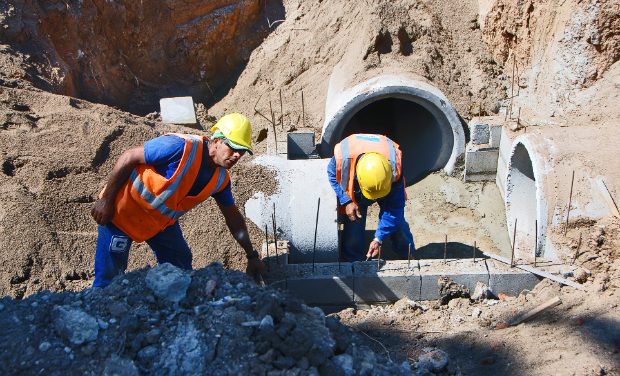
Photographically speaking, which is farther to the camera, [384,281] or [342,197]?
[342,197]

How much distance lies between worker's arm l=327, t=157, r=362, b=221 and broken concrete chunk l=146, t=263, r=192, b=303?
2.13 metres

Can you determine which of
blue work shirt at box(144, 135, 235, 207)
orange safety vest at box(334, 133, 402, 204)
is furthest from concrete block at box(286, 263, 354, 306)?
blue work shirt at box(144, 135, 235, 207)

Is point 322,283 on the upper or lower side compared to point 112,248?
lower

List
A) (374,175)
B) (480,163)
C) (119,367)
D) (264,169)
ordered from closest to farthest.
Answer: (119,367) < (374,175) < (264,169) < (480,163)

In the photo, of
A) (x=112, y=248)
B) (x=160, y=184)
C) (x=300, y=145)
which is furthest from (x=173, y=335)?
(x=300, y=145)

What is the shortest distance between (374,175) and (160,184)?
1.59 metres

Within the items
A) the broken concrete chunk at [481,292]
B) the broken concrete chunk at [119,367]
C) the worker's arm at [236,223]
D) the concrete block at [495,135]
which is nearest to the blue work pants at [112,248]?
the worker's arm at [236,223]

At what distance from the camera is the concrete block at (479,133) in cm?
676

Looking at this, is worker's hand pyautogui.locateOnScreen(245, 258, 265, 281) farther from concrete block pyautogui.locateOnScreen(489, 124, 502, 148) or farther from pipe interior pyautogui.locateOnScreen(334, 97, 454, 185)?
concrete block pyautogui.locateOnScreen(489, 124, 502, 148)

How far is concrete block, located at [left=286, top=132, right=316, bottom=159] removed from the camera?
255 inches

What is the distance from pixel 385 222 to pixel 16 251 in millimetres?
2816

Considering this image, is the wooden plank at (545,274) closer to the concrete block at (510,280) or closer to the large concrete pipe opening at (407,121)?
the concrete block at (510,280)

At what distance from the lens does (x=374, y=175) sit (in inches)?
176

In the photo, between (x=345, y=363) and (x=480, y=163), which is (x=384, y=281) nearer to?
(x=345, y=363)
